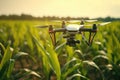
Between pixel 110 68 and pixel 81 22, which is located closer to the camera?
pixel 81 22

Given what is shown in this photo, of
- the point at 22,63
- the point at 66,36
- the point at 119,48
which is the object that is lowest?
the point at 22,63

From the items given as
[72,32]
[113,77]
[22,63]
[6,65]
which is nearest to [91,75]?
[113,77]

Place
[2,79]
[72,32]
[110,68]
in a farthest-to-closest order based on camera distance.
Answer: [110,68] < [2,79] < [72,32]

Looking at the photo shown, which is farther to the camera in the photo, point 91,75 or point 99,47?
point 99,47

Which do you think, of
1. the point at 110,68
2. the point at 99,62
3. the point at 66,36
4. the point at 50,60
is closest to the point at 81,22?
the point at 66,36

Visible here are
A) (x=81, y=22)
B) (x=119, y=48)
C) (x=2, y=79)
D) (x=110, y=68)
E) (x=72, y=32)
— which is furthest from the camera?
(x=119, y=48)

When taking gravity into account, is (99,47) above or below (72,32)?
below

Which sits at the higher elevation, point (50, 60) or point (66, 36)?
point (66, 36)

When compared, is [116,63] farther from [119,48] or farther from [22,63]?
[22,63]

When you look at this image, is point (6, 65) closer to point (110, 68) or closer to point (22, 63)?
point (110, 68)
